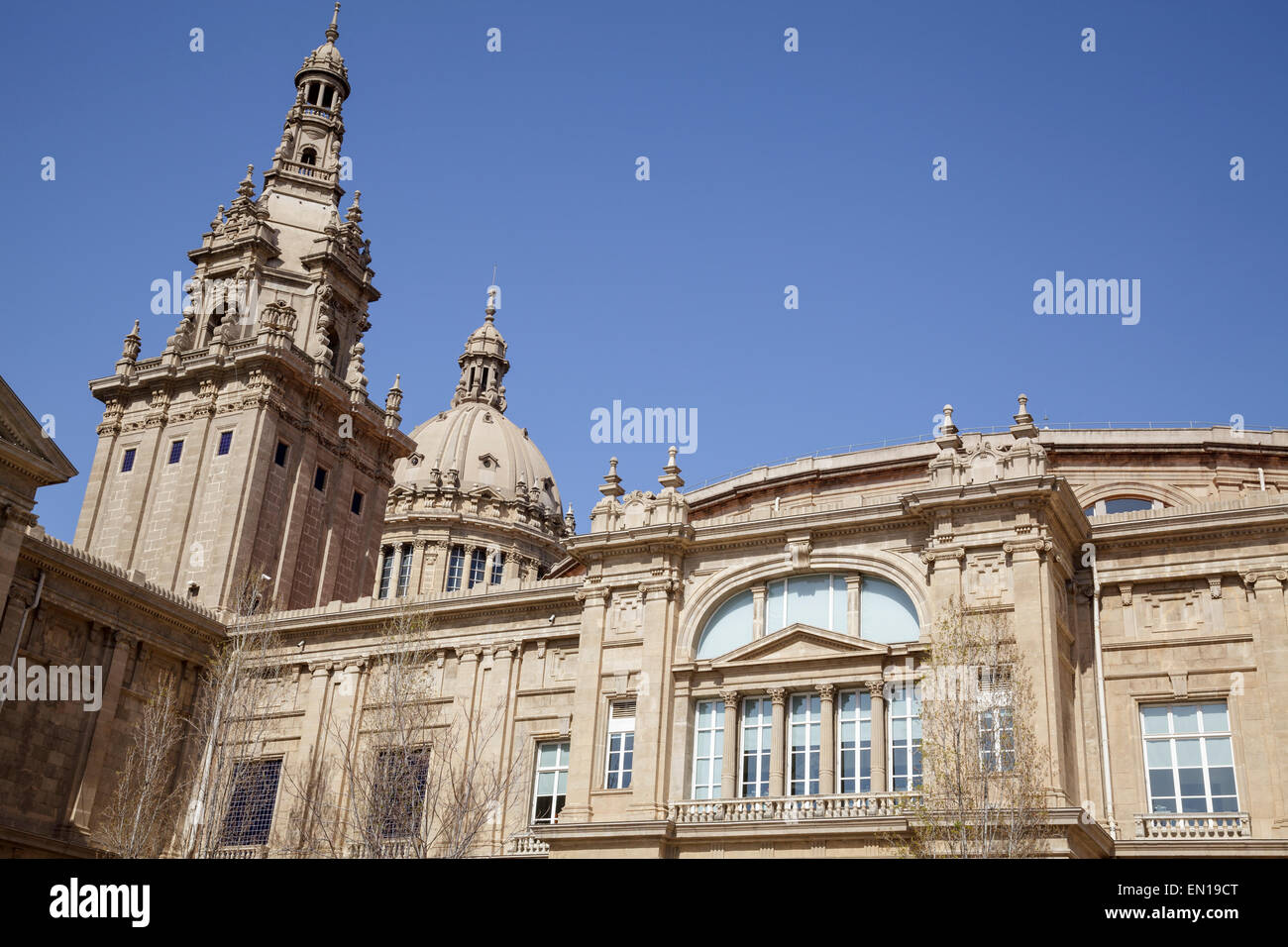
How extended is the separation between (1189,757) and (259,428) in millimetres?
40500

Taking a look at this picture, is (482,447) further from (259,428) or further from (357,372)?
(259,428)

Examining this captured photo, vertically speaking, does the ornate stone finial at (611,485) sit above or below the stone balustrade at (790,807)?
above

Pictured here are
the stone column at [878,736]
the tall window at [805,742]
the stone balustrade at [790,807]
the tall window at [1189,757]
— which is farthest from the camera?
the tall window at [805,742]

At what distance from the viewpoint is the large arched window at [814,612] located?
120ft

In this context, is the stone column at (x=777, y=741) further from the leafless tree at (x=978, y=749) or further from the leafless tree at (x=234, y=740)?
the leafless tree at (x=234, y=740)

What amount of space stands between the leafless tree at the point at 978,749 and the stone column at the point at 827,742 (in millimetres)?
2976

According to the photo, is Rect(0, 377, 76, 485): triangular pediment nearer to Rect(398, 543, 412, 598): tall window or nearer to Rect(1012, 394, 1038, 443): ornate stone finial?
Rect(1012, 394, 1038, 443): ornate stone finial

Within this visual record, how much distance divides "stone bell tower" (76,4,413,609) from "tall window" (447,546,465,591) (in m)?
34.9

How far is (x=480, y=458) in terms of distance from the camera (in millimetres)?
109938

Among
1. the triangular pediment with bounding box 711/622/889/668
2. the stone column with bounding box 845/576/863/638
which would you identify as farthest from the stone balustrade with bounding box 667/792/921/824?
the stone column with bounding box 845/576/863/638

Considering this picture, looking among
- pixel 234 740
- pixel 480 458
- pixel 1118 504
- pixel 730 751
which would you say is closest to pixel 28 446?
pixel 234 740

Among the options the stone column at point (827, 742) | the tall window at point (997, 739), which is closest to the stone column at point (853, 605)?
the stone column at point (827, 742)

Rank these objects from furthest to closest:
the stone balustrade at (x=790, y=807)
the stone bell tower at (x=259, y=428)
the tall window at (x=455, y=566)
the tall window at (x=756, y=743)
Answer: the tall window at (x=455, y=566)
the stone bell tower at (x=259, y=428)
the tall window at (x=756, y=743)
the stone balustrade at (x=790, y=807)
